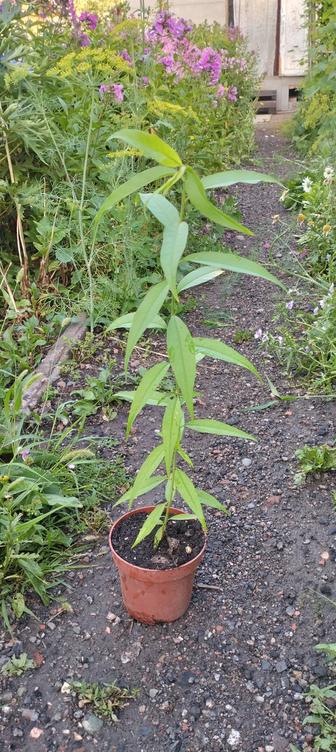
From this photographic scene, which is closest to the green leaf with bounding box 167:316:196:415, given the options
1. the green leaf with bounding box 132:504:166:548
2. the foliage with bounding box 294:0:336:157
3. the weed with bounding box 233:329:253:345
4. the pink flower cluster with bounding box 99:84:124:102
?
the green leaf with bounding box 132:504:166:548

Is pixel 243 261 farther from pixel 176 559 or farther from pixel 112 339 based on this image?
pixel 112 339

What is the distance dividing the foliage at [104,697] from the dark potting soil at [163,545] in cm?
33

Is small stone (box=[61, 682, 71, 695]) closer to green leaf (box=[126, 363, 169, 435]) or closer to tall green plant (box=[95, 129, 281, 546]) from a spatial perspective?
tall green plant (box=[95, 129, 281, 546])

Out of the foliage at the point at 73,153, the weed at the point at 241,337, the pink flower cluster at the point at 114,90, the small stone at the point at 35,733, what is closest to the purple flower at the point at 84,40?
the foliage at the point at 73,153

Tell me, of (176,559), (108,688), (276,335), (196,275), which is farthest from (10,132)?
(108,688)

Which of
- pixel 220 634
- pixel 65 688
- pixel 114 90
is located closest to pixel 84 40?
pixel 114 90

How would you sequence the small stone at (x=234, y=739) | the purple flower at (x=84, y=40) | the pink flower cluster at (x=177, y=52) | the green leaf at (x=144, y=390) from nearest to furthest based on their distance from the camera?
the green leaf at (x=144, y=390) → the small stone at (x=234, y=739) → the purple flower at (x=84, y=40) → the pink flower cluster at (x=177, y=52)

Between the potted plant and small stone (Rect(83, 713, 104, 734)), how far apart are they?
0.32m

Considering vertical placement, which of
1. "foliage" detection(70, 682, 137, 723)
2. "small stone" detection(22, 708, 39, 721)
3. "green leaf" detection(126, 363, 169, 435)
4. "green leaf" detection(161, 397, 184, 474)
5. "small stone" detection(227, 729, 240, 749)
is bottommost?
"small stone" detection(227, 729, 240, 749)

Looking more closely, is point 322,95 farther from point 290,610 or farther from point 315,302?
point 290,610

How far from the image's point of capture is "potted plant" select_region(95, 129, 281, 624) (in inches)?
54.2

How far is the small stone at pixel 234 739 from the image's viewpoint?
1.79 m

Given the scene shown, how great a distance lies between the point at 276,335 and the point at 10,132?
5.24ft

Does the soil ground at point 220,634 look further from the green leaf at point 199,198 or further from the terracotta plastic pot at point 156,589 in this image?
the green leaf at point 199,198
